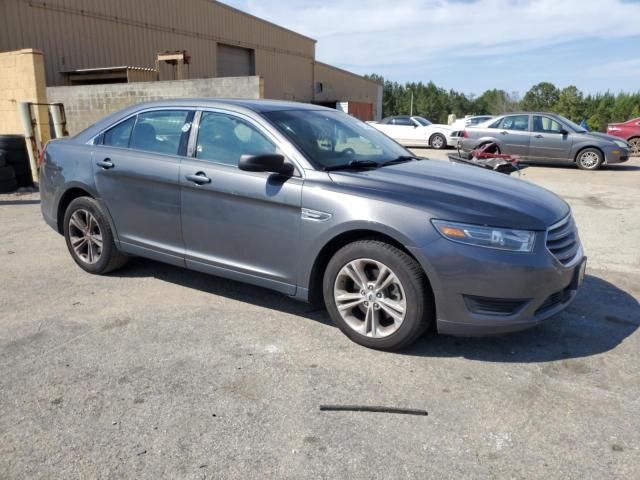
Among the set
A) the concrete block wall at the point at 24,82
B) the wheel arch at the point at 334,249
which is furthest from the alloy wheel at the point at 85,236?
the concrete block wall at the point at 24,82

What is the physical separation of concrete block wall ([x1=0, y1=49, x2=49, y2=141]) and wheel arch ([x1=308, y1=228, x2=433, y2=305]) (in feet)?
31.8

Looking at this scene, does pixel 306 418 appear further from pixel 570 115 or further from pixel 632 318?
pixel 570 115

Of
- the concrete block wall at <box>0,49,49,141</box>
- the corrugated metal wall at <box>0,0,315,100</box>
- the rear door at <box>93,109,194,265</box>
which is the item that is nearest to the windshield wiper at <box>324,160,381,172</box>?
the rear door at <box>93,109,194,265</box>

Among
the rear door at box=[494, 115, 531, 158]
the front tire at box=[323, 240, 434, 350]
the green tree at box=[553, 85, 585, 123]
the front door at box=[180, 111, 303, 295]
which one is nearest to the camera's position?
the front tire at box=[323, 240, 434, 350]

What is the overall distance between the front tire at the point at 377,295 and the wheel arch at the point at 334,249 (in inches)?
1.7

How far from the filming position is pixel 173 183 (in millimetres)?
4336

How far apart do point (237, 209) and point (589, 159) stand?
13277 millimetres

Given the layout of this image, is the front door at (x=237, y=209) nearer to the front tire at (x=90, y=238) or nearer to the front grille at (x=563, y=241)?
the front tire at (x=90, y=238)

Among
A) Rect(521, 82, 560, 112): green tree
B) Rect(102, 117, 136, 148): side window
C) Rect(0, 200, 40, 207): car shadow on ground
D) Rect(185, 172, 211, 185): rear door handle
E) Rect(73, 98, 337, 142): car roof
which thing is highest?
Rect(521, 82, 560, 112): green tree

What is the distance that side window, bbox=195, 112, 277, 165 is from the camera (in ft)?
13.4

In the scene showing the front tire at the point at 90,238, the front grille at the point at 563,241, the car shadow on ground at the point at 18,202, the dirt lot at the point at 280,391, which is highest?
the front grille at the point at 563,241

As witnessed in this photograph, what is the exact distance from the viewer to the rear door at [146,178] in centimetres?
441

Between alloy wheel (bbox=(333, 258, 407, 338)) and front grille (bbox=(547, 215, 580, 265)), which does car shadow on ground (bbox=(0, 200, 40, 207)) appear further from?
front grille (bbox=(547, 215, 580, 265))

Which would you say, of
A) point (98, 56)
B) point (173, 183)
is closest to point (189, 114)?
point (173, 183)
